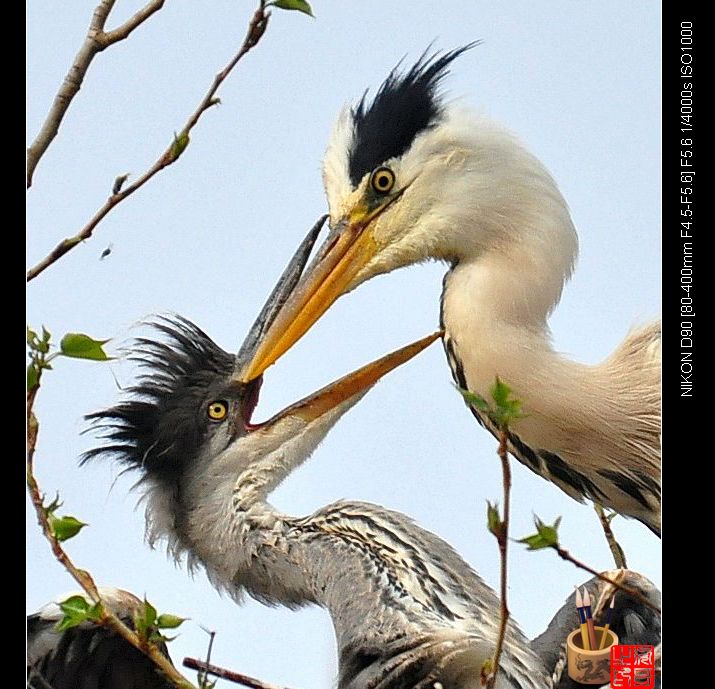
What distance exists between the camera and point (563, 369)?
2.07m

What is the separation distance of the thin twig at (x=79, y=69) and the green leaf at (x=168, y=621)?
1.64 ft

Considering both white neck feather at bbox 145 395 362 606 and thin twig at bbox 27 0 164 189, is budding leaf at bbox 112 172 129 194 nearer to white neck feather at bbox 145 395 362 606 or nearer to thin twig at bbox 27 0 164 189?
thin twig at bbox 27 0 164 189

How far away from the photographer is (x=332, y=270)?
213 cm

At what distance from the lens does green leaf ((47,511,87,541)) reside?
144cm

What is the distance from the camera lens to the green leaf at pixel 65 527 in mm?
1438

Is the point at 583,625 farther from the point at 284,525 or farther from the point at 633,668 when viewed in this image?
the point at 284,525

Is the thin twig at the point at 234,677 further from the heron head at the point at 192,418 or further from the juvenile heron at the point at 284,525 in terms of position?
the heron head at the point at 192,418

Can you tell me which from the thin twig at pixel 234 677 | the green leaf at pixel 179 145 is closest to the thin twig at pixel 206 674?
the thin twig at pixel 234 677

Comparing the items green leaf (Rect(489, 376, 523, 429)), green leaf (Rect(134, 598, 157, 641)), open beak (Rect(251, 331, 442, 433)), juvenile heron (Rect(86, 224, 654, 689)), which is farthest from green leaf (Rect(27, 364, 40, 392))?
open beak (Rect(251, 331, 442, 433))
